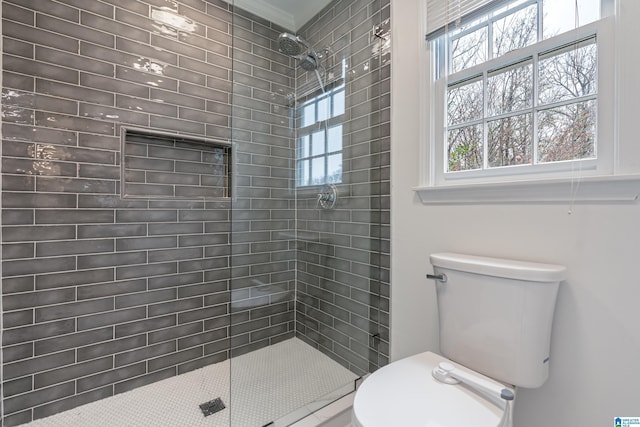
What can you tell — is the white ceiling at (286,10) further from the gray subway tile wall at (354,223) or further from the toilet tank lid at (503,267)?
the toilet tank lid at (503,267)

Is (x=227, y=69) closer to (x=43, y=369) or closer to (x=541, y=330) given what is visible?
(x=43, y=369)

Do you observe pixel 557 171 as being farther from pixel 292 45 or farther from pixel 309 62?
pixel 292 45

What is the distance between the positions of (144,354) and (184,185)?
1.11m

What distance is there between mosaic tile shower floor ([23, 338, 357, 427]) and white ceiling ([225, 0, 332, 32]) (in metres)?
2.24

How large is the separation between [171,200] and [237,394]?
4.10 feet

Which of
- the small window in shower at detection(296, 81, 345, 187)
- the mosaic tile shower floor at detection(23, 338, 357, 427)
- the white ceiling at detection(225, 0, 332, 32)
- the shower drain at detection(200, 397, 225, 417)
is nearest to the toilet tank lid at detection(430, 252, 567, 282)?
the small window in shower at detection(296, 81, 345, 187)

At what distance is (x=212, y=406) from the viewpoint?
1.59 meters

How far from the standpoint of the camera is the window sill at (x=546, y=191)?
0.85 meters

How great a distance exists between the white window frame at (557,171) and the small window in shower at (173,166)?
143 centimetres

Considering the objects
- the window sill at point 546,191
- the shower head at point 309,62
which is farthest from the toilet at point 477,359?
the shower head at point 309,62

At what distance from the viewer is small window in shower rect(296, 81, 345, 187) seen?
5.99ft

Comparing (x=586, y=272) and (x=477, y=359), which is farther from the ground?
(x=586, y=272)

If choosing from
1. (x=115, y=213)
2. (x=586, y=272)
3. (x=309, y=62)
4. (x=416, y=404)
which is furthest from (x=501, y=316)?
(x=115, y=213)

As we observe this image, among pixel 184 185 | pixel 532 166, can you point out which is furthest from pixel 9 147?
pixel 532 166
